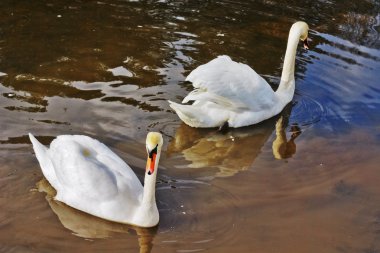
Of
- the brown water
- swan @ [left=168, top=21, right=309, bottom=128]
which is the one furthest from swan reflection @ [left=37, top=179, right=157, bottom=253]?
swan @ [left=168, top=21, right=309, bottom=128]

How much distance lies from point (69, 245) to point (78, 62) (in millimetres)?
4266

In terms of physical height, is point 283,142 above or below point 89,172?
below

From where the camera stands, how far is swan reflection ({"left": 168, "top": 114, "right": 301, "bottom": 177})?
22.5 feet

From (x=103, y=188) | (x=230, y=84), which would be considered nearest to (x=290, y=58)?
(x=230, y=84)

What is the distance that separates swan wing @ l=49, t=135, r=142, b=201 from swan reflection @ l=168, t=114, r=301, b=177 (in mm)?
1204

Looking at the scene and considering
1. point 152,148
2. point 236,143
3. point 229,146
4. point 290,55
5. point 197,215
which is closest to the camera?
point 152,148

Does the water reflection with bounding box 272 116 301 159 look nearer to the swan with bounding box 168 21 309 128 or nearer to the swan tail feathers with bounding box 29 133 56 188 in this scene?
the swan with bounding box 168 21 309 128

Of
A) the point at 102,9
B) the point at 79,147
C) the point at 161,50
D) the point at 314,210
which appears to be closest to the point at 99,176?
the point at 79,147

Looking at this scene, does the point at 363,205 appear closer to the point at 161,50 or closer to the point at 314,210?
the point at 314,210

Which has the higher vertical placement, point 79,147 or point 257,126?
point 79,147

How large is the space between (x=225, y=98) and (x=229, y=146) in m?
0.61

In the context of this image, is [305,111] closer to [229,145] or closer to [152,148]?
[229,145]

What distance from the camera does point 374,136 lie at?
25.5ft

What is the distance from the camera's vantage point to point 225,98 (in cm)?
740
